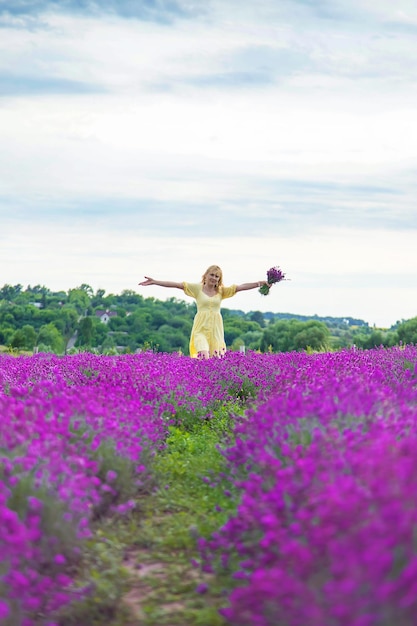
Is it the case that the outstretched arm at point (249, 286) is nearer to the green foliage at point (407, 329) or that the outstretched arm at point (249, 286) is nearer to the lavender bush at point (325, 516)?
the lavender bush at point (325, 516)

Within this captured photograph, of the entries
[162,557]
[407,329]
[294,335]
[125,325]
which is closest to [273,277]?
[162,557]

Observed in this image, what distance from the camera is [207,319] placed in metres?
11.7

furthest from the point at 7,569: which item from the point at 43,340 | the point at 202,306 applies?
the point at 43,340

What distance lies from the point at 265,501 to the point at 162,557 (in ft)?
3.13

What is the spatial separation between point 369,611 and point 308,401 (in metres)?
2.32

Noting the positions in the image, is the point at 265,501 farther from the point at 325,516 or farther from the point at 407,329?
the point at 407,329

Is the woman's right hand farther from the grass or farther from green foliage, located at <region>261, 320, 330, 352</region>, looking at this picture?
green foliage, located at <region>261, 320, 330, 352</region>

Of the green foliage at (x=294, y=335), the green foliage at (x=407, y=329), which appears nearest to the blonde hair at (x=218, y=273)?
the green foliage at (x=407, y=329)

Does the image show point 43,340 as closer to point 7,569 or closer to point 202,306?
point 202,306

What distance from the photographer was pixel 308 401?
179 inches

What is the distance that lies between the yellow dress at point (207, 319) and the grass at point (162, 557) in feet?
19.0

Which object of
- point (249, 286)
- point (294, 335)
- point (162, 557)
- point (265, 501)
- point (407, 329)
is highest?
point (407, 329)

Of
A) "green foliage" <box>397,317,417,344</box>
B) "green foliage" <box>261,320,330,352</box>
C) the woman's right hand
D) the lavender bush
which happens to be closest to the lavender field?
the lavender bush

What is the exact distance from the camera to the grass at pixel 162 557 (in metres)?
3.38
